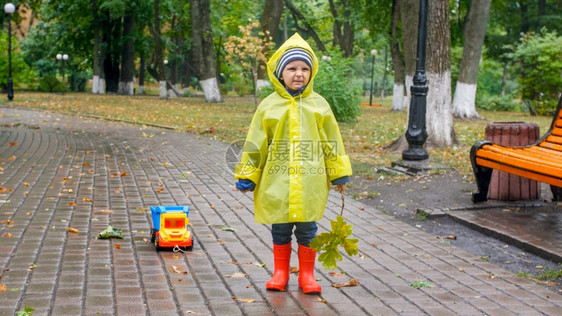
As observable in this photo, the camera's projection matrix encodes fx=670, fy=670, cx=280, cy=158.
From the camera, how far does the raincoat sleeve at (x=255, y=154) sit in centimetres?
433

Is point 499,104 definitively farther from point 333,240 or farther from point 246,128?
point 333,240

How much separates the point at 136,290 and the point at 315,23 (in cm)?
3731

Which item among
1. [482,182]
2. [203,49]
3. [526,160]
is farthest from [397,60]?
[526,160]

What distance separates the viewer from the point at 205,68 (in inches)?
1233

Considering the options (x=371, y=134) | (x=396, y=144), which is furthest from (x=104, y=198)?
(x=371, y=134)

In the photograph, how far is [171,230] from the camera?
5.50 metres

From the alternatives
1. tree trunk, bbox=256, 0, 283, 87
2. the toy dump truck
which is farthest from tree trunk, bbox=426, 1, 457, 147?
tree trunk, bbox=256, 0, 283, 87

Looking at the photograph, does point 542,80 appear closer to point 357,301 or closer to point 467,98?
point 467,98

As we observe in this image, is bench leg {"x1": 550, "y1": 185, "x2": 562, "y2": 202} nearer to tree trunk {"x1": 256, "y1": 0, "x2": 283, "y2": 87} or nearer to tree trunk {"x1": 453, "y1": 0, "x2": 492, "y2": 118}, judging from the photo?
tree trunk {"x1": 453, "y1": 0, "x2": 492, "y2": 118}

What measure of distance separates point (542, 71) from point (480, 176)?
24702 mm

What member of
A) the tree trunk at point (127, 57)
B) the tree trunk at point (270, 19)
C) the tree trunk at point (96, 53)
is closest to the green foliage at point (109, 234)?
the tree trunk at point (270, 19)

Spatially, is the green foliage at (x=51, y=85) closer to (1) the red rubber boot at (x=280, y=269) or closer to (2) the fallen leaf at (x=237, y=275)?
(2) the fallen leaf at (x=237, y=275)

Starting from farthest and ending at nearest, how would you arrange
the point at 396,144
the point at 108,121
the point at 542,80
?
the point at 542,80, the point at 108,121, the point at 396,144

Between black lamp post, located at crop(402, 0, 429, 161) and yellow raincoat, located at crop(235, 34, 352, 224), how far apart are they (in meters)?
5.79
